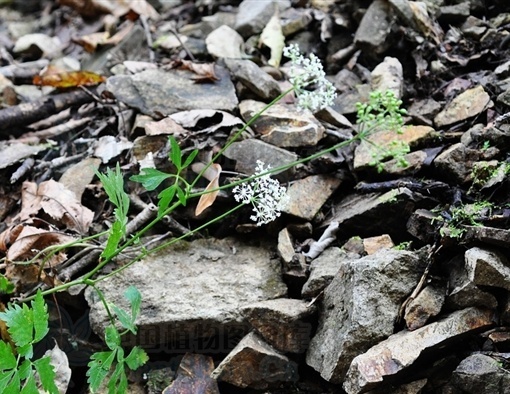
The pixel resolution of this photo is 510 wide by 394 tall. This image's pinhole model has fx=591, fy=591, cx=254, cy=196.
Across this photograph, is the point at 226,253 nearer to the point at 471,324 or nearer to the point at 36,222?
the point at 36,222

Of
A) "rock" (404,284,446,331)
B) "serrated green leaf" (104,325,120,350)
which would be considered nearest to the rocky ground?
"rock" (404,284,446,331)

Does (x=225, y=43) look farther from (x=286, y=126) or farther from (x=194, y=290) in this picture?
(x=194, y=290)

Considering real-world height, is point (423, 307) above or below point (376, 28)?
below

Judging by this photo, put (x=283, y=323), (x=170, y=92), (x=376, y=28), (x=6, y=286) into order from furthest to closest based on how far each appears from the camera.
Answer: (x=376, y=28) → (x=170, y=92) → (x=6, y=286) → (x=283, y=323)

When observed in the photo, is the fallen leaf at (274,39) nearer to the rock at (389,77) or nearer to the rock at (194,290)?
the rock at (389,77)

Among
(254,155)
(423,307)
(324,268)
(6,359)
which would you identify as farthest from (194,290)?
(423,307)

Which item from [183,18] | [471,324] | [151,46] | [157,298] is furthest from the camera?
[183,18]

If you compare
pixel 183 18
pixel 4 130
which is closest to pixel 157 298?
pixel 4 130
